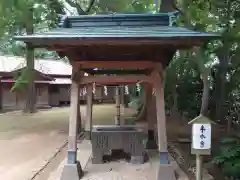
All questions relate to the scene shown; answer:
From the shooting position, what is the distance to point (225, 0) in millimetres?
11227

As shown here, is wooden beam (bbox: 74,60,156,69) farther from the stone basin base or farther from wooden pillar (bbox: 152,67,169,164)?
the stone basin base

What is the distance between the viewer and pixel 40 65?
33.0m

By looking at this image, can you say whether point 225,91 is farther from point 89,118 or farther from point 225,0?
point 89,118

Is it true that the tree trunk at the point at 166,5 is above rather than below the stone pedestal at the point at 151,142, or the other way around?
above

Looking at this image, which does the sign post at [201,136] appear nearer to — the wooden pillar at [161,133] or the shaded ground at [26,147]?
the wooden pillar at [161,133]

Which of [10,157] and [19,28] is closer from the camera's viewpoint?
[10,157]

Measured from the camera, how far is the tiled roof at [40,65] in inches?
1068

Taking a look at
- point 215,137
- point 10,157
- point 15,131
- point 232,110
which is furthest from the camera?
point 232,110

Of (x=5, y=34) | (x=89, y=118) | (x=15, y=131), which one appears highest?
(x=5, y=34)

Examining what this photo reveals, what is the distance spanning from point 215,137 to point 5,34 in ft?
34.4

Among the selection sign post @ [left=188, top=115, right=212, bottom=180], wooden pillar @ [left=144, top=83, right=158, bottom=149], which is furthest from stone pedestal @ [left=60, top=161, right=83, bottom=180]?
wooden pillar @ [left=144, top=83, right=158, bottom=149]

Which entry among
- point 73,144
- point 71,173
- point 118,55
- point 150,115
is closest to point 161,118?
point 118,55

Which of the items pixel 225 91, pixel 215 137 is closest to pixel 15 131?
pixel 215 137

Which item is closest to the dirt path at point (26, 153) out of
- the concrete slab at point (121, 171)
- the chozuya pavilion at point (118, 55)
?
the concrete slab at point (121, 171)
